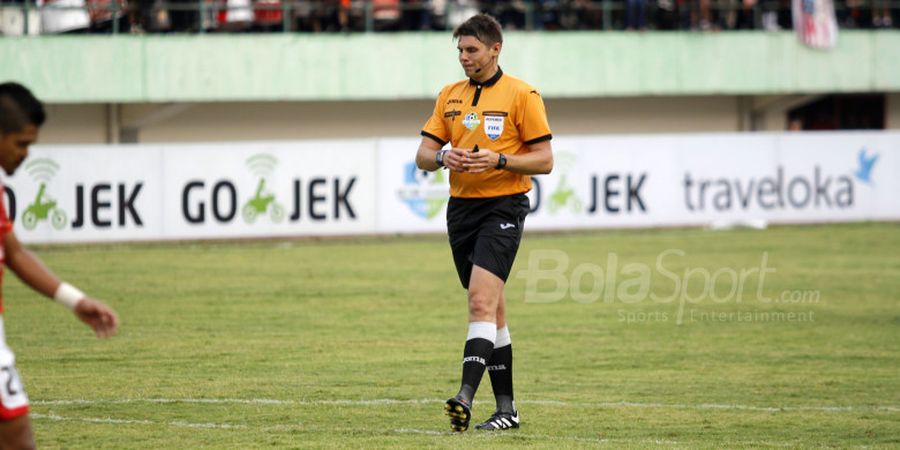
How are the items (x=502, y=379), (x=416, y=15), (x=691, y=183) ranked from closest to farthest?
(x=502, y=379) < (x=691, y=183) < (x=416, y=15)

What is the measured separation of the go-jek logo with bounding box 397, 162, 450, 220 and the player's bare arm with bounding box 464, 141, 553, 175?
61.8 feet

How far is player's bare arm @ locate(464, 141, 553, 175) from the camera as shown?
8484mm

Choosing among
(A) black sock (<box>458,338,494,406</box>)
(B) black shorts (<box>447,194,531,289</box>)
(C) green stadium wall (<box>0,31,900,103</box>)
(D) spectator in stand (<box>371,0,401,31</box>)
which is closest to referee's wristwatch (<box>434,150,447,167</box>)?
(B) black shorts (<box>447,194,531,289</box>)

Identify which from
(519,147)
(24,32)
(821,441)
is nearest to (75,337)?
(519,147)

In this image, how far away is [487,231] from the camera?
29.2 feet

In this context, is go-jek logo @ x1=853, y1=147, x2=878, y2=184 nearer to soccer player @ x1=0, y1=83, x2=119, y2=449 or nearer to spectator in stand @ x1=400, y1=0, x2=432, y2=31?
spectator in stand @ x1=400, y1=0, x2=432, y2=31

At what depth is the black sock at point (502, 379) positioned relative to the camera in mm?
9078

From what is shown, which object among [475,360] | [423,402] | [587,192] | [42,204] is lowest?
[587,192]

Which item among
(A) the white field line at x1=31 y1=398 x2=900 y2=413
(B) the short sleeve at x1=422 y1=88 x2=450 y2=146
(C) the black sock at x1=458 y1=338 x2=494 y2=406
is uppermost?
(B) the short sleeve at x1=422 y1=88 x2=450 y2=146

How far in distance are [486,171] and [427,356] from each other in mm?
4387

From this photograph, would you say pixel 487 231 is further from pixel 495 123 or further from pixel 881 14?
pixel 881 14

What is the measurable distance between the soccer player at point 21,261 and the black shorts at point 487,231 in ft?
11.1

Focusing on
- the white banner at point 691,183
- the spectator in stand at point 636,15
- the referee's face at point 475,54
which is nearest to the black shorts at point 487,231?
the referee's face at point 475,54

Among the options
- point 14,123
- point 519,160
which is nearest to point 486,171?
point 519,160
